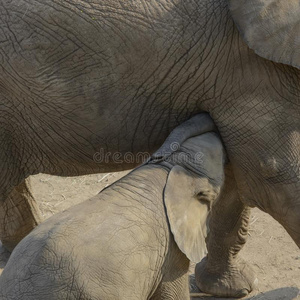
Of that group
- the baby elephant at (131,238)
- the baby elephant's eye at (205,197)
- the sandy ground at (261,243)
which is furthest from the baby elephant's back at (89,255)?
the sandy ground at (261,243)

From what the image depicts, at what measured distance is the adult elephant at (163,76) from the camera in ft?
12.3

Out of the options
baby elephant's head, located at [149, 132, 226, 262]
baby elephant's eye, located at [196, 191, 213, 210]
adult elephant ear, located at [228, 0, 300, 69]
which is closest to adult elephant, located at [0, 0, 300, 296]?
adult elephant ear, located at [228, 0, 300, 69]

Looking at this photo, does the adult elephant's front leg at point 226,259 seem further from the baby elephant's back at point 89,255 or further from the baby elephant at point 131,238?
the baby elephant's back at point 89,255

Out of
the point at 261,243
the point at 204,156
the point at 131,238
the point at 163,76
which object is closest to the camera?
the point at 131,238

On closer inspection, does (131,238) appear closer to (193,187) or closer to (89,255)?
(89,255)

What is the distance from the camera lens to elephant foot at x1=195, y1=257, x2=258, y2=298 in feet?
15.3

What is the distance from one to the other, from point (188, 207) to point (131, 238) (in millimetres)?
407

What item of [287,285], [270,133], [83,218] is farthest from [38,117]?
[287,285]

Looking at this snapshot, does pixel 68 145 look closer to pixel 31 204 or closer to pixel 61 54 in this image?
pixel 61 54

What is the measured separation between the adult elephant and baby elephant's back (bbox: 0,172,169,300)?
643 millimetres

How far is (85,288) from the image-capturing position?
3.12 m

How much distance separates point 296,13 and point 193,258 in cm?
122

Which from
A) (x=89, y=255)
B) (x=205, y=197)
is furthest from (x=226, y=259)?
(x=89, y=255)

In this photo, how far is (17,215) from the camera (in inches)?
196
